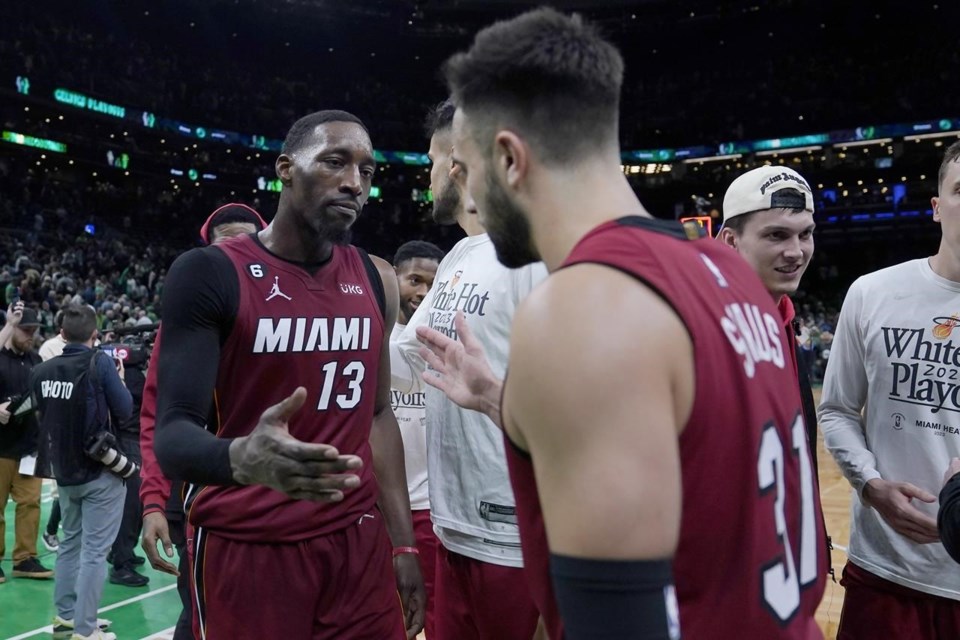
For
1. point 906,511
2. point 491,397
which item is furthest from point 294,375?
point 906,511

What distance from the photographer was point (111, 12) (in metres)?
30.2

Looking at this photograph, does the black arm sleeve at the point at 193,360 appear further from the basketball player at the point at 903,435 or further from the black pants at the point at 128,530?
the black pants at the point at 128,530

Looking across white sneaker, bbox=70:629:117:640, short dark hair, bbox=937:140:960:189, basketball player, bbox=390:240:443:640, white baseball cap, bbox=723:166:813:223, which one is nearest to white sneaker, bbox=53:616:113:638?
white sneaker, bbox=70:629:117:640

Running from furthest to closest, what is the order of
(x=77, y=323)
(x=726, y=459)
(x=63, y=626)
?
(x=77, y=323) → (x=63, y=626) → (x=726, y=459)

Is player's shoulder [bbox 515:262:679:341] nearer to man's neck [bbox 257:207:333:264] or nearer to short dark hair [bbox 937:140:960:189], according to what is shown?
man's neck [bbox 257:207:333:264]

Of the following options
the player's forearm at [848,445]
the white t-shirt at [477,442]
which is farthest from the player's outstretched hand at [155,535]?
the player's forearm at [848,445]

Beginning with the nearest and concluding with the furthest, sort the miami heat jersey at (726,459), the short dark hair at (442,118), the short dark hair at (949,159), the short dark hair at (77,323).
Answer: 1. the miami heat jersey at (726,459)
2. the short dark hair at (949,159)
3. the short dark hair at (442,118)
4. the short dark hair at (77,323)

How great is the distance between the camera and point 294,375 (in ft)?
8.31

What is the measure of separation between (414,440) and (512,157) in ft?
10.1

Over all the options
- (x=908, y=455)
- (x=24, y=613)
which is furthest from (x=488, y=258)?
(x=24, y=613)

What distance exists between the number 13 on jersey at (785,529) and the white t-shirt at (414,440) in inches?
114

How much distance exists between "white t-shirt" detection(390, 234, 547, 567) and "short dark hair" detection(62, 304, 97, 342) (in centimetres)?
410

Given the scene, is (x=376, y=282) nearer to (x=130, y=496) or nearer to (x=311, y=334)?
(x=311, y=334)

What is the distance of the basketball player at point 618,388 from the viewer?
102cm
